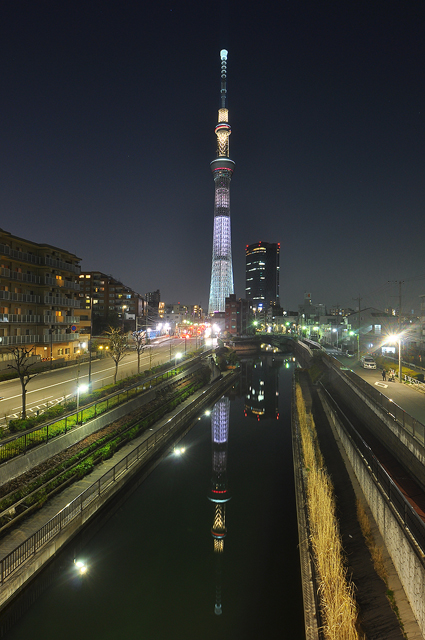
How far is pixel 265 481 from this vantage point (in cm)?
1334

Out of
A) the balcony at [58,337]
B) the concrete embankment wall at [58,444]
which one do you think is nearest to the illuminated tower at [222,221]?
the balcony at [58,337]

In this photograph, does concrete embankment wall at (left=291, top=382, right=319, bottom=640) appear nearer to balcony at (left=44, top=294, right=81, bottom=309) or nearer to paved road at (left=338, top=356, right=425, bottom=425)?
paved road at (left=338, top=356, right=425, bottom=425)

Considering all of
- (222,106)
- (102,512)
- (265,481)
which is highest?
(222,106)

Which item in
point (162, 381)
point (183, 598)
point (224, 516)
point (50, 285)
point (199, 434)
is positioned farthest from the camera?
point (50, 285)

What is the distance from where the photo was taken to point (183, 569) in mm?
8438

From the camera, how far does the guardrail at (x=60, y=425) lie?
362 inches

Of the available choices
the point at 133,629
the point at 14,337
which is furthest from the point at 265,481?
the point at 14,337

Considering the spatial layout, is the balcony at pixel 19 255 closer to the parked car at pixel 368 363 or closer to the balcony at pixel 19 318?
the balcony at pixel 19 318

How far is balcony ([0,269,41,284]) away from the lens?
21428 millimetres

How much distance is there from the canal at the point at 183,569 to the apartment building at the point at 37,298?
1521cm


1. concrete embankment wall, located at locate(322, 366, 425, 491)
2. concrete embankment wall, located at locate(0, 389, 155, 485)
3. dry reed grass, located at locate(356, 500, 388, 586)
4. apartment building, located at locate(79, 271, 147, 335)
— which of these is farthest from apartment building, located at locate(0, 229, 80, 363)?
apartment building, located at locate(79, 271, 147, 335)

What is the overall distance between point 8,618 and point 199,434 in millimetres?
12861

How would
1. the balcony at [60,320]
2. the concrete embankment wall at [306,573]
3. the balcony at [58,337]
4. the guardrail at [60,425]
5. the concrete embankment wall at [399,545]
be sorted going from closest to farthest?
the concrete embankment wall at [399,545] → the concrete embankment wall at [306,573] → the guardrail at [60,425] → the balcony at [58,337] → the balcony at [60,320]

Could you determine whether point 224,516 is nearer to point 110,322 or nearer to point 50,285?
point 50,285
